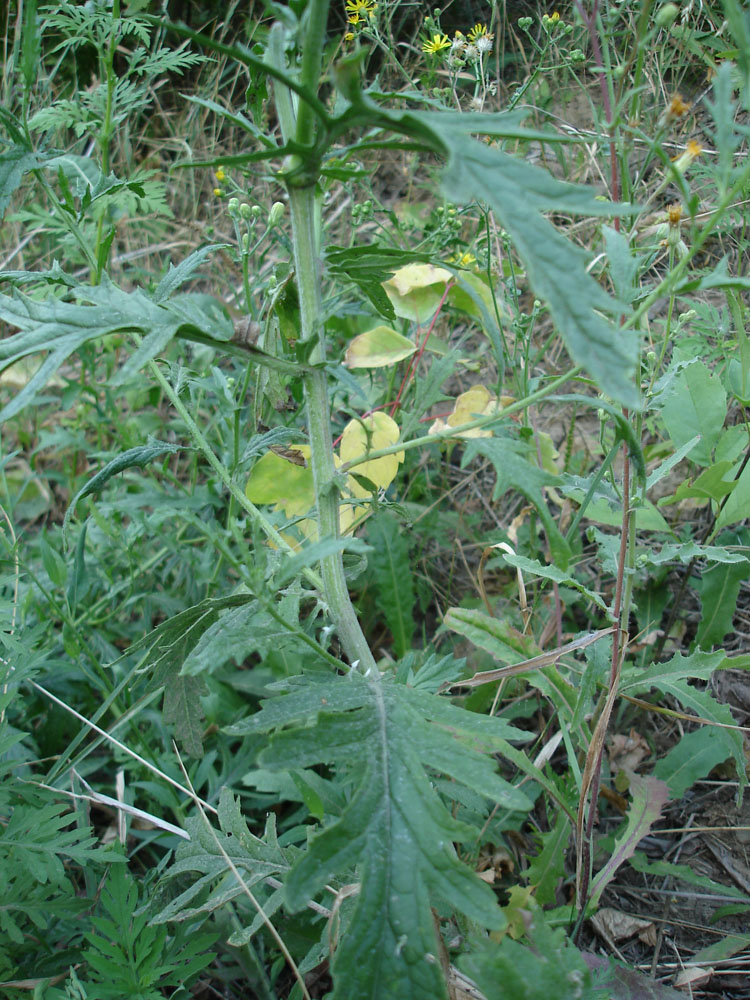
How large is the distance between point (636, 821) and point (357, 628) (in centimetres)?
69

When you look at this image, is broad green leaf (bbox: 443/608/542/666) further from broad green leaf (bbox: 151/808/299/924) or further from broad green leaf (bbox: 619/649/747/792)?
broad green leaf (bbox: 151/808/299/924)

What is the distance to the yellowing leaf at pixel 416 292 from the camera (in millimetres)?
1790

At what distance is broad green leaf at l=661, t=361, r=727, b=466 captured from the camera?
164cm

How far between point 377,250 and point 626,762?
1.23 metres

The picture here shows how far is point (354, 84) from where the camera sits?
802 mm

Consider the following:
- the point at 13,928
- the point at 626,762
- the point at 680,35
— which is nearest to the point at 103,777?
the point at 13,928

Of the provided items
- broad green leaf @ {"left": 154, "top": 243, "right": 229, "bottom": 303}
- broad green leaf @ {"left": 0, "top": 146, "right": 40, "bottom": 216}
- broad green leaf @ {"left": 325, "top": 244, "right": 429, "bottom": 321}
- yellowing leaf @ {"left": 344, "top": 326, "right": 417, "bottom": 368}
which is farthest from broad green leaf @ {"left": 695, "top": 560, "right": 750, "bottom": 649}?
broad green leaf @ {"left": 0, "top": 146, "right": 40, "bottom": 216}

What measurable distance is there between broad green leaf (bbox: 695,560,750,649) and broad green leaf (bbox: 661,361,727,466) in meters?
0.26

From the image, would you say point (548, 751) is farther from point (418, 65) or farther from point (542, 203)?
point (418, 65)

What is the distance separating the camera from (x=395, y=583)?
6.08 ft

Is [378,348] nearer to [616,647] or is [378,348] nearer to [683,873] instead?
[616,647]

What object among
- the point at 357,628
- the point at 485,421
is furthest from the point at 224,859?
the point at 485,421

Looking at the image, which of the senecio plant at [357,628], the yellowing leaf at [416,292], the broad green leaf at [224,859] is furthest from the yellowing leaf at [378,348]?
the broad green leaf at [224,859]

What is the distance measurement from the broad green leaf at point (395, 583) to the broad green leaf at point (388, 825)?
867mm
